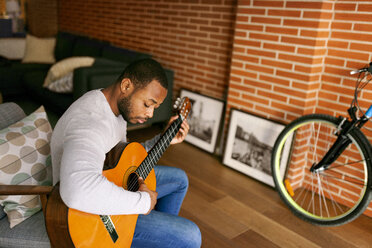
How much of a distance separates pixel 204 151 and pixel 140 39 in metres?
1.80

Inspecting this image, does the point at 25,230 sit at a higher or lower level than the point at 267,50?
lower

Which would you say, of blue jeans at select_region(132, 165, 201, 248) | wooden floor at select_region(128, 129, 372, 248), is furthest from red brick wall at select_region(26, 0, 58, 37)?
blue jeans at select_region(132, 165, 201, 248)

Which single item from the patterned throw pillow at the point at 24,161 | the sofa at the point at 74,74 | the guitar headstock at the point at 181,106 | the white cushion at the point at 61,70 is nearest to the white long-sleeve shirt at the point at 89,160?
the patterned throw pillow at the point at 24,161

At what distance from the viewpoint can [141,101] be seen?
4.33 feet

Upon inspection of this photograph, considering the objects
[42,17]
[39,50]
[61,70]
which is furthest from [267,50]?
[42,17]

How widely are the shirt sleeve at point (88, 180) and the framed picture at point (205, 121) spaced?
211cm

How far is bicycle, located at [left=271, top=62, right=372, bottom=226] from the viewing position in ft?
6.98

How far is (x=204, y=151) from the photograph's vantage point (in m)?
3.33

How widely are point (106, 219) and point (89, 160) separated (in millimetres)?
269

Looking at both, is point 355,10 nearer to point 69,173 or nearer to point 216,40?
point 216,40

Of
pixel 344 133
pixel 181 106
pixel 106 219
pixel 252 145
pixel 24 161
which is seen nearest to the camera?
pixel 106 219

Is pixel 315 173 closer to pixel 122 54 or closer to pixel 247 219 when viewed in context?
pixel 247 219

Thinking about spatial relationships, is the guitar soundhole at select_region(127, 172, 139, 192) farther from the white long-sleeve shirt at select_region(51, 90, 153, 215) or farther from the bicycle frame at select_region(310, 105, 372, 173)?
the bicycle frame at select_region(310, 105, 372, 173)

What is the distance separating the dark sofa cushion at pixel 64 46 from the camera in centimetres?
489
